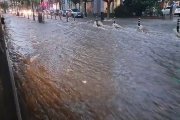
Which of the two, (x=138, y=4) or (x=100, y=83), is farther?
(x=138, y=4)

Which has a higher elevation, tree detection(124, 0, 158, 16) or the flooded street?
tree detection(124, 0, 158, 16)

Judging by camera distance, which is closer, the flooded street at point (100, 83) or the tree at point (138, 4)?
the flooded street at point (100, 83)

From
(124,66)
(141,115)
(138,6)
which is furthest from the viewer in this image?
(138,6)

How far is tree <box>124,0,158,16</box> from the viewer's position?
5778 centimetres

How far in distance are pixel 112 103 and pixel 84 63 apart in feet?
21.9

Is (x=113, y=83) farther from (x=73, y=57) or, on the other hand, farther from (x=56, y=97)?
(x=73, y=57)

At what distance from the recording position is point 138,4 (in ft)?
191

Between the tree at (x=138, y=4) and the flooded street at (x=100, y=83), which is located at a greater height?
the tree at (x=138, y=4)

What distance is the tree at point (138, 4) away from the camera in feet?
190

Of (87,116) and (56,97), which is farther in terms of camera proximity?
(56,97)

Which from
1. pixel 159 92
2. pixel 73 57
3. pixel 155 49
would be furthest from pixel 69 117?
pixel 155 49

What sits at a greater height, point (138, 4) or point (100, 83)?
point (138, 4)

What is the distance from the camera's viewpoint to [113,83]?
38.2ft

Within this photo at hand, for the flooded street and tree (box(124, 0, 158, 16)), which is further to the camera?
tree (box(124, 0, 158, 16))
